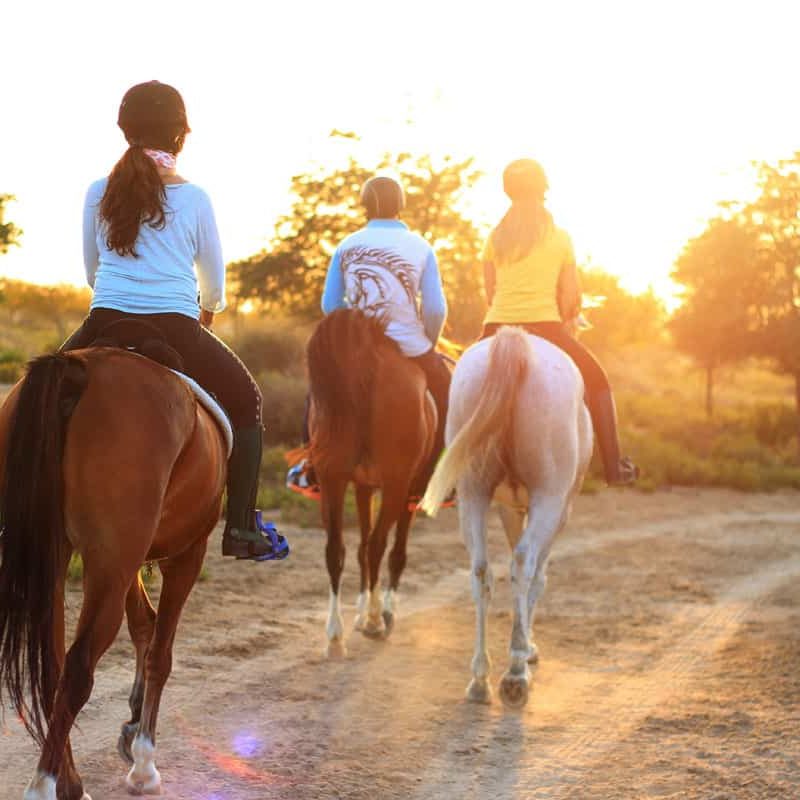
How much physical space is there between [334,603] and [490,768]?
8.01 ft

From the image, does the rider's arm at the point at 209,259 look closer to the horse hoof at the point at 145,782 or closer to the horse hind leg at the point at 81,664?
the horse hind leg at the point at 81,664

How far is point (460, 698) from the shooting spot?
250 inches

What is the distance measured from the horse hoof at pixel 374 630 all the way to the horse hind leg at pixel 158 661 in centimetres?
326

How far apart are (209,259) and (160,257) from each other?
249 millimetres

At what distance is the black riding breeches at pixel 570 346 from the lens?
701cm

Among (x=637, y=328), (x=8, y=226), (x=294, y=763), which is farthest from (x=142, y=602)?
(x=637, y=328)

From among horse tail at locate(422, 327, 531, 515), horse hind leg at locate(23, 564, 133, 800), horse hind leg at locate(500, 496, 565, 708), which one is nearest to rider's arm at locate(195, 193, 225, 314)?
horse hind leg at locate(23, 564, 133, 800)

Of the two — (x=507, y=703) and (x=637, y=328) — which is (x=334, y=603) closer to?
(x=507, y=703)

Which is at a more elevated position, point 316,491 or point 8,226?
point 8,226

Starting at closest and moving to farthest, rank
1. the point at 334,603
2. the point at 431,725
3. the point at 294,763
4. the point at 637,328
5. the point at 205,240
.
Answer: the point at 205,240
the point at 294,763
the point at 431,725
the point at 334,603
the point at 637,328

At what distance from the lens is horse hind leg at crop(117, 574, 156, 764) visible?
486cm

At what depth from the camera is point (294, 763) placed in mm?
4984

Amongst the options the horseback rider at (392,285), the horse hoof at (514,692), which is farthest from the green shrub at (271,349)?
the horse hoof at (514,692)

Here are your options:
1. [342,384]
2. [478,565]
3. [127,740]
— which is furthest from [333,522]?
[127,740]
